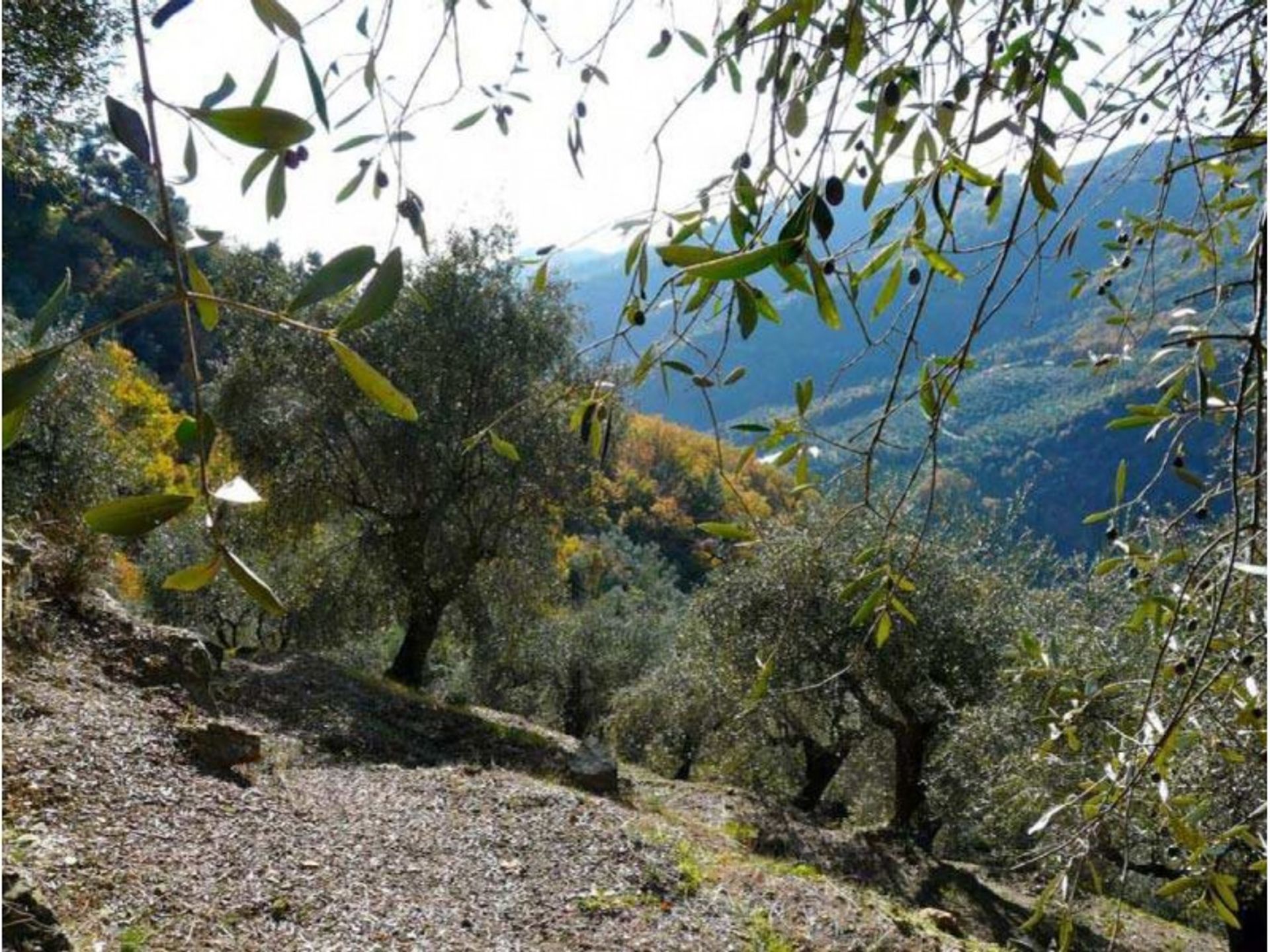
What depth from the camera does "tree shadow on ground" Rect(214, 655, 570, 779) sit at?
8961 millimetres

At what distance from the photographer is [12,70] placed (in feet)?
20.2

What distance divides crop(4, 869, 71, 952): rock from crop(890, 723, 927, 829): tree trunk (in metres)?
10.1

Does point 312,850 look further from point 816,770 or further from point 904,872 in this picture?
point 816,770

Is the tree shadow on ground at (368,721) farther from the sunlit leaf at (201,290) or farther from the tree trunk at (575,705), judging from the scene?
the sunlit leaf at (201,290)

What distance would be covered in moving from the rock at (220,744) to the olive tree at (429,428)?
652 centimetres

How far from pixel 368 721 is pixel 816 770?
20.7 ft

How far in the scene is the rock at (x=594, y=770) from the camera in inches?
361

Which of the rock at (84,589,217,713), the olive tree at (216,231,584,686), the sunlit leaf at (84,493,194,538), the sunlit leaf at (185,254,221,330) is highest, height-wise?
the olive tree at (216,231,584,686)

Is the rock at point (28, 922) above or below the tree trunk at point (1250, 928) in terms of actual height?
below

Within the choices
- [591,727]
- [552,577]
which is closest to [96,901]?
[552,577]

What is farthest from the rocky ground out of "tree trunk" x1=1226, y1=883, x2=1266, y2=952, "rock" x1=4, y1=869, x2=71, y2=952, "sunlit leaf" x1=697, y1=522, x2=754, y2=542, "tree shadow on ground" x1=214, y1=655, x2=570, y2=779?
"sunlit leaf" x1=697, y1=522, x2=754, y2=542

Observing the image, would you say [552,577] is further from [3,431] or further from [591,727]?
[3,431]

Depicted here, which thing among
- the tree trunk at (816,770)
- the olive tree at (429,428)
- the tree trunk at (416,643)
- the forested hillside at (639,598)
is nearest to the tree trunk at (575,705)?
the forested hillside at (639,598)

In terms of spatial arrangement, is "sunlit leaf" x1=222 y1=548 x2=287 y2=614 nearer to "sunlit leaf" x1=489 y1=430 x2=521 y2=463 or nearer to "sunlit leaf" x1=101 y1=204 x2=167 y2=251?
"sunlit leaf" x1=101 y1=204 x2=167 y2=251
